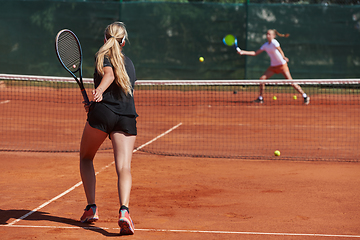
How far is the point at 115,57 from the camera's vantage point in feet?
12.0

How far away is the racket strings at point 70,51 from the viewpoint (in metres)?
4.15

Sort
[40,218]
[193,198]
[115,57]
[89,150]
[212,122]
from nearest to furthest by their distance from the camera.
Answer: [115,57] < [89,150] < [40,218] < [193,198] < [212,122]

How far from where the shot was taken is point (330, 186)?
213 inches

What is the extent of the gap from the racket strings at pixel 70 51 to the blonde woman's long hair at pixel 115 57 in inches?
22.5

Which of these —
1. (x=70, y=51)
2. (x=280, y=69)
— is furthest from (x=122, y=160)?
(x=280, y=69)

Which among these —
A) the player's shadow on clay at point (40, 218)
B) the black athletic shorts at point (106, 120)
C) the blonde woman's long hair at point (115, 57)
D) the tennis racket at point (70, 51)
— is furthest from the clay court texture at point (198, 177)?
the tennis racket at point (70, 51)

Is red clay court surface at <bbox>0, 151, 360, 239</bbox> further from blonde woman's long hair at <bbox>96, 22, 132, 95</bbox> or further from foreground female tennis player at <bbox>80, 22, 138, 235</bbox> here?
blonde woman's long hair at <bbox>96, 22, 132, 95</bbox>

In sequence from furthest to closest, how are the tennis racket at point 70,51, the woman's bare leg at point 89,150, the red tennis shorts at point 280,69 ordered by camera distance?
the red tennis shorts at point 280,69 < the tennis racket at point 70,51 < the woman's bare leg at point 89,150

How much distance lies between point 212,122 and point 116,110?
21.8 ft

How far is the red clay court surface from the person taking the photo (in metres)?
3.90

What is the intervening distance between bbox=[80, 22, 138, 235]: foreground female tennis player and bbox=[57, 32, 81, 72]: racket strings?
0.55 m

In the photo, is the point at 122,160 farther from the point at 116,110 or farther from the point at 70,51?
the point at 70,51

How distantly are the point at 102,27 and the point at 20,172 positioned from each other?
1061cm

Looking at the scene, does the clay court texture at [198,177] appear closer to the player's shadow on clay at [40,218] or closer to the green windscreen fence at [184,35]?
the player's shadow on clay at [40,218]
